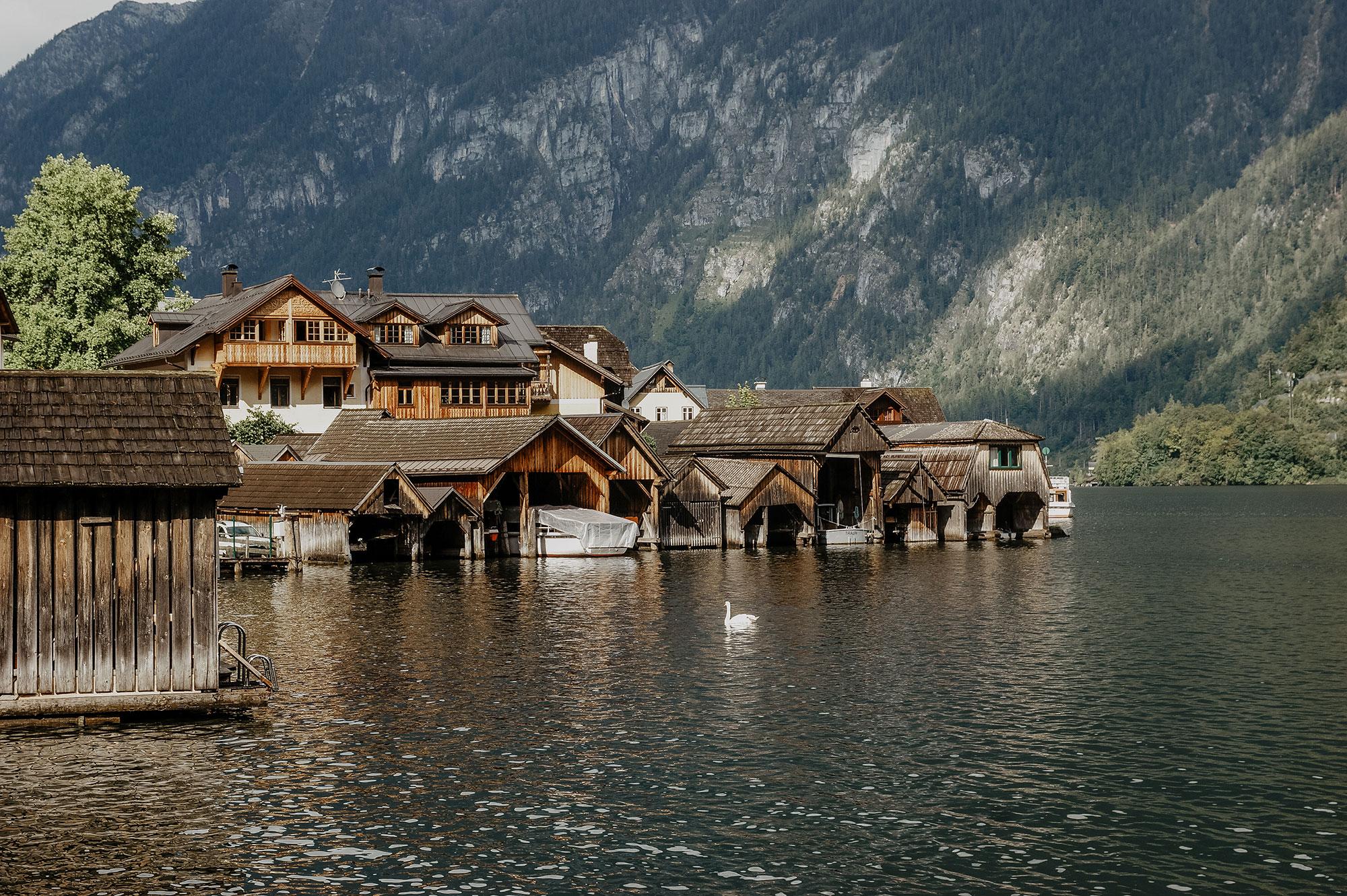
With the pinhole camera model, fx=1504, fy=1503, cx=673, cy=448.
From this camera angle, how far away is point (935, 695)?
124 ft

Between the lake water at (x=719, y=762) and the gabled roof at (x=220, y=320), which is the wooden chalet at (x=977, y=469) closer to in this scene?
the gabled roof at (x=220, y=320)

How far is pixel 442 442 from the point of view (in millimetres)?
83125

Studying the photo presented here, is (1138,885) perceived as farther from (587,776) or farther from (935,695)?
(935,695)

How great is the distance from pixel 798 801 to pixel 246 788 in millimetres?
10013

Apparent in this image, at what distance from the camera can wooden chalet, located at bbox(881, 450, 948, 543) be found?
9931 centimetres

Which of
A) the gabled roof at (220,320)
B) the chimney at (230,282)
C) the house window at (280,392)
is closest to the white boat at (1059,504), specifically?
the gabled roof at (220,320)

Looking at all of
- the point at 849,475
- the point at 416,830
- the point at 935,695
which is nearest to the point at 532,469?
the point at 849,475

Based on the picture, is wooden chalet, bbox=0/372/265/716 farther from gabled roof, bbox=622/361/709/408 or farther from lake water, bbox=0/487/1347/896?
gabled roof, bbox=622/361/709/408

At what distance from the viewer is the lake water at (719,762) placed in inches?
912

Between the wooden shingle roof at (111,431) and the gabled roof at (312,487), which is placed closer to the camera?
the wooden shingle roof at (111,431)

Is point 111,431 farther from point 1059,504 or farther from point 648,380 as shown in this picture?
point 648,380

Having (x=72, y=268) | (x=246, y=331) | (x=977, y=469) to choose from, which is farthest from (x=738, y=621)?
(x=72, y=268)

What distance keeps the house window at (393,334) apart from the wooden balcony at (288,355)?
7.18 metres

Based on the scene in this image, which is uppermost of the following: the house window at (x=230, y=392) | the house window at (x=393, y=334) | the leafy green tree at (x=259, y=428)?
the house window at (x=393, y=334)
